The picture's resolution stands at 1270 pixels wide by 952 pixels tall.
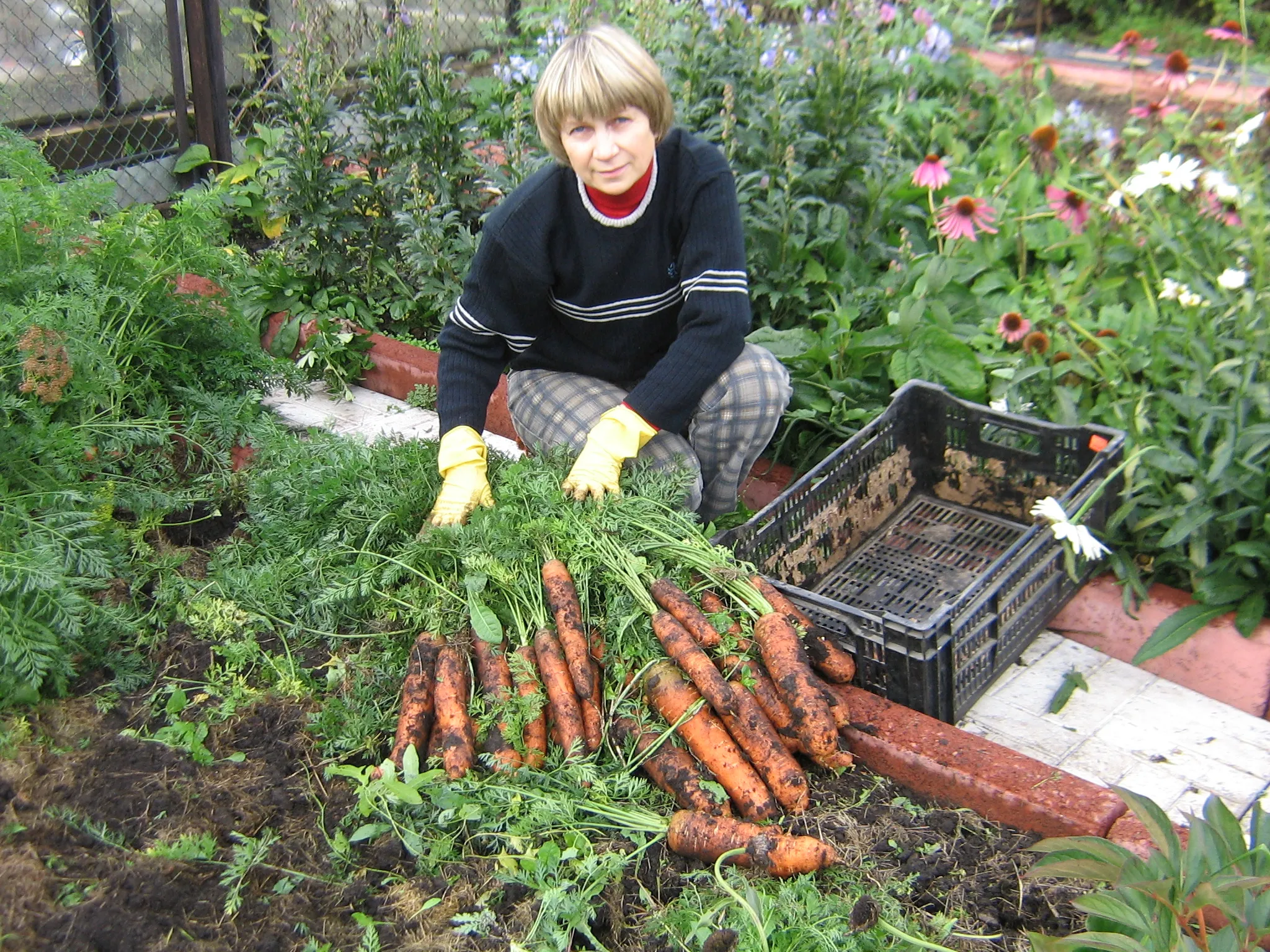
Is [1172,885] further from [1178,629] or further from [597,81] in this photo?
[597,81]

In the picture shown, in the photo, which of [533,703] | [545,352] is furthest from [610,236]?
[533,703]

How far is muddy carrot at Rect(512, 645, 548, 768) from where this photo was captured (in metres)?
2.19

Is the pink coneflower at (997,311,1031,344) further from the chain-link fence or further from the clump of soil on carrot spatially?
the chain-link fence

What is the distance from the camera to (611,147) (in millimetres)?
2477

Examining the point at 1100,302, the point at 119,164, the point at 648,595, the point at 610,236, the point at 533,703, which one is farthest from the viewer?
the point at 119,164

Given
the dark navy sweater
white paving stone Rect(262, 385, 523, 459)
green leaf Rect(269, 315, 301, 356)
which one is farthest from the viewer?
green leaf Rect(269, 315, 301, 356)

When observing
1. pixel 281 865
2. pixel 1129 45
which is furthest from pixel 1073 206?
pixel 281 865

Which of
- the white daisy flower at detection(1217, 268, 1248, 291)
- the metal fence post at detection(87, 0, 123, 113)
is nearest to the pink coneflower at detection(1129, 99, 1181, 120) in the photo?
the white daisy flower at detection(1217, 268, 1248, 291)

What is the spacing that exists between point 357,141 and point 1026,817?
3582 millimetres

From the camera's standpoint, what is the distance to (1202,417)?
2816mm

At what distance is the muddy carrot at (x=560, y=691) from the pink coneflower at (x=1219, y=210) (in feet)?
6.78

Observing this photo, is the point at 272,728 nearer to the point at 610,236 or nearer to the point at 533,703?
the point at 533,703

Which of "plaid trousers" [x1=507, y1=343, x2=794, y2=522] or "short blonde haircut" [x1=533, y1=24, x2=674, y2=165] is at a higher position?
"short blonde haircut" [x1=533, y1=24, x2=674, y2=165]

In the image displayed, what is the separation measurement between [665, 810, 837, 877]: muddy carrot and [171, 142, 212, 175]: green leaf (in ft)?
13.7
